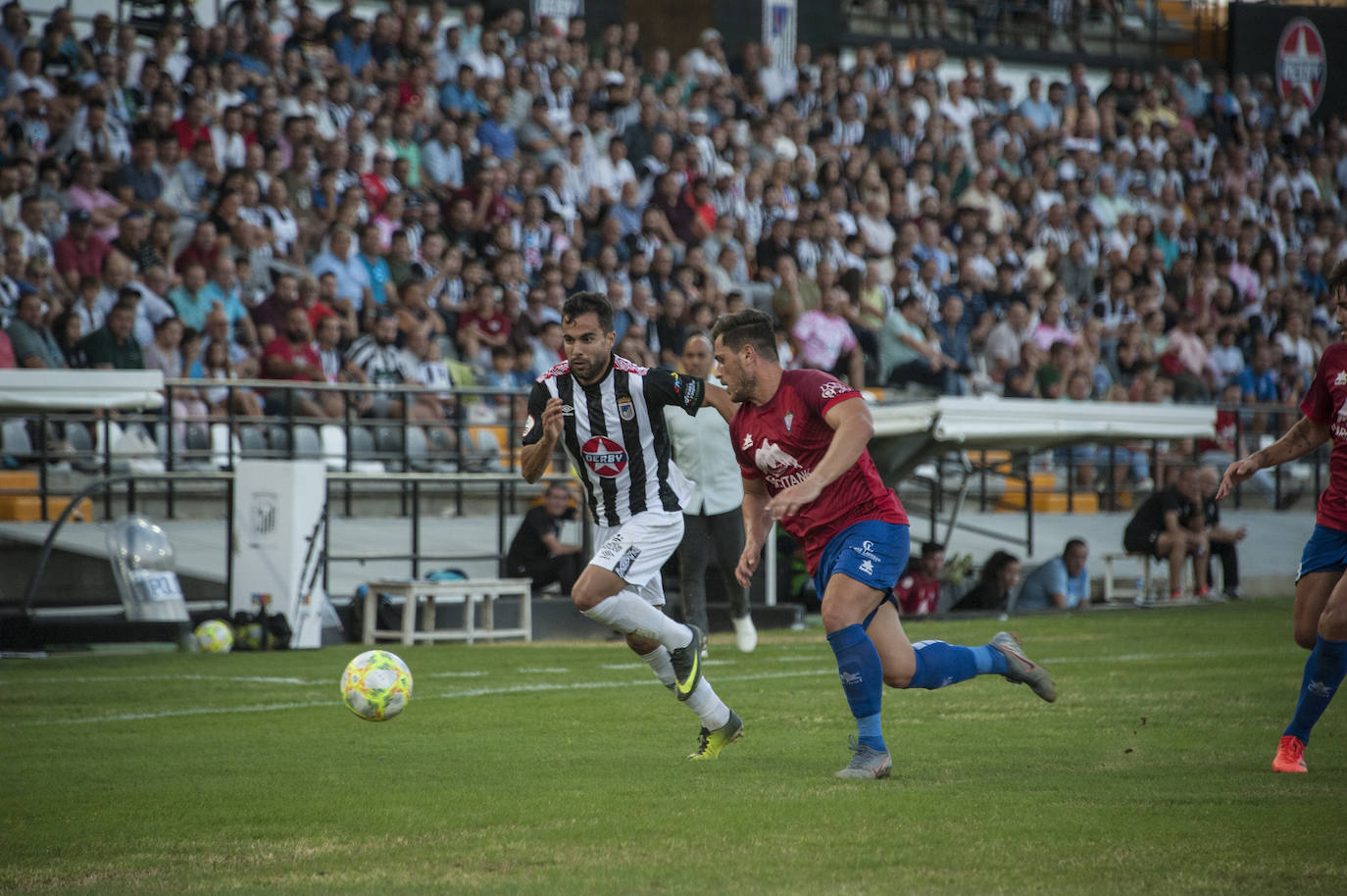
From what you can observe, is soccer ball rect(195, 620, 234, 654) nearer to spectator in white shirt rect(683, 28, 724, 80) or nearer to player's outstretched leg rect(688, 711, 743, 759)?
player's outstretched leg rect(688, 711, 743, 759)

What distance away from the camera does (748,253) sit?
2111cm

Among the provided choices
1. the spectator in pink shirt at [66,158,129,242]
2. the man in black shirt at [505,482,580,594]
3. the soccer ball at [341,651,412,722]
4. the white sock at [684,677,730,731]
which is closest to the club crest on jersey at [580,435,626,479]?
the white sock at [684,677,730,731]

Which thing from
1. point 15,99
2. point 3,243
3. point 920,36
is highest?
point 920,36

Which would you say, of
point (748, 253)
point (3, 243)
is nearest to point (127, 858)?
point (3, 243)

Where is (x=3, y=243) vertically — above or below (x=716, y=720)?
above

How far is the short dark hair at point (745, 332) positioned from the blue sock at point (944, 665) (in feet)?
4.82

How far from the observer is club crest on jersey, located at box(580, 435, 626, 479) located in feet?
25.0

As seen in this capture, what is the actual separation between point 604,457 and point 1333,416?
3.42m

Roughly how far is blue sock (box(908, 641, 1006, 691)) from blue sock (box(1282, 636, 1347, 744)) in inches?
52.7

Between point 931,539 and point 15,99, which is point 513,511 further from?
point 15,99

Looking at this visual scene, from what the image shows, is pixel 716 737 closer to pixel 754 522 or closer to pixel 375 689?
pixel 754 522

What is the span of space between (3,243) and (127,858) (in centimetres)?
1129

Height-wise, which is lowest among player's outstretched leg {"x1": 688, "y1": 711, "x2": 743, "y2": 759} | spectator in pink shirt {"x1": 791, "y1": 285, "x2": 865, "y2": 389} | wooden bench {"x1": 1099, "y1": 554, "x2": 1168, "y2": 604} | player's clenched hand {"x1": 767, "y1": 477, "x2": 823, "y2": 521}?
wooden bench {"x1": 1099, "y1": 554, "x2": 1168, "y2": 604}

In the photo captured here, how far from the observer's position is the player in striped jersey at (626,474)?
723cm
